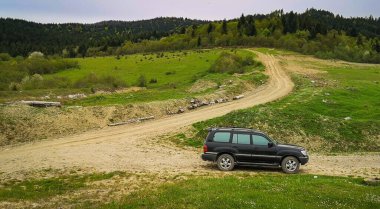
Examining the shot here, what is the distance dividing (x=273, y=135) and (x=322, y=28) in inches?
4145

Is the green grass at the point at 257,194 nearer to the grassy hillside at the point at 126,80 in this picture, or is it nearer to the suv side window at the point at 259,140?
the suv side window at the point at 259,140

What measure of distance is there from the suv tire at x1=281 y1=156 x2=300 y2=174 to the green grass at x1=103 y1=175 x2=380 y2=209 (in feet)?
8.89

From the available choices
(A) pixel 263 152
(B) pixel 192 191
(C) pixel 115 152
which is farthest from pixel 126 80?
(B) pixel 192 191

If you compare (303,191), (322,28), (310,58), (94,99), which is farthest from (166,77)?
(322,28)

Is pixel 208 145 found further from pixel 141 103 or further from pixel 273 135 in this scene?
pixel 141 103

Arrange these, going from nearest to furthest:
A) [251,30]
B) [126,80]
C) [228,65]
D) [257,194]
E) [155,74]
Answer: [257,194] → [228,65] → [126,80] → [155,74] → [251,30]

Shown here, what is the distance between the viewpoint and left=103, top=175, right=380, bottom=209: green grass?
16797mm

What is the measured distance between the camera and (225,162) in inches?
960

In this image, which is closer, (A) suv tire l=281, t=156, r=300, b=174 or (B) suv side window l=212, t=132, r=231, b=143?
(A) suv tire l=281, t=156, r=300, b=174

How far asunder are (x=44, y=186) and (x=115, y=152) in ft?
27.7

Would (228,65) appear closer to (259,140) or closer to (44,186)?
(259,140)

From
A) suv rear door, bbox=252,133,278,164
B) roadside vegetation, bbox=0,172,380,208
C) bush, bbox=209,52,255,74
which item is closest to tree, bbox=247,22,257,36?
bush, bbox=209,52,255,74

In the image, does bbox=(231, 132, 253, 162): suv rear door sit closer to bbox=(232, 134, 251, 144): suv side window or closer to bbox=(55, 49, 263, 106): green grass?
bbox=(232, 134, 251, 144): suv side window

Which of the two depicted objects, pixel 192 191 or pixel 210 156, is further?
pixel 210 156
